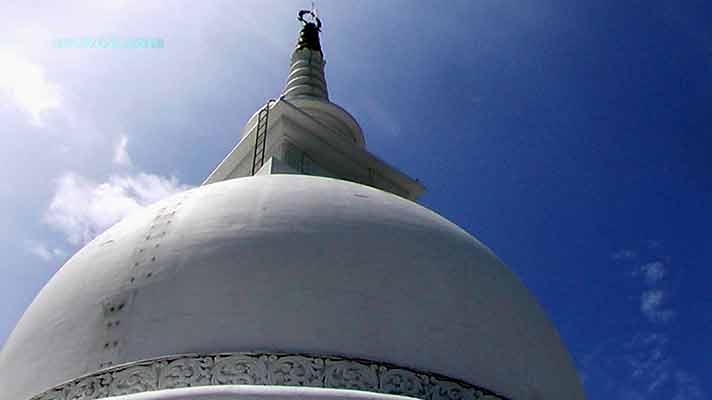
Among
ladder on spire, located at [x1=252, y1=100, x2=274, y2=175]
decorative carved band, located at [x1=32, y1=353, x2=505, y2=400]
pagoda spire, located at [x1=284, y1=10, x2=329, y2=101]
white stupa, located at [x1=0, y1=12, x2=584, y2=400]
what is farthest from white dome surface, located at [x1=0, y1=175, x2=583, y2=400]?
pagoda spire, located at [x1=284, y1=10, x2=329, y2=101]

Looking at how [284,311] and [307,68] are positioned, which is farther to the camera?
[307,68]

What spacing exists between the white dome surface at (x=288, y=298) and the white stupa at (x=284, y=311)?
0.02m

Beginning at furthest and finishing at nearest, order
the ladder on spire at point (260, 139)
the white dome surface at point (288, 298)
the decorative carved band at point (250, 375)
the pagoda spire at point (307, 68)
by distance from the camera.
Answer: the pagoda spire at point (307, 68)
the ladder on spire at point (260, 139)
the white dome surface at point (288, 298)
the decorative carved band at point (250, 375)

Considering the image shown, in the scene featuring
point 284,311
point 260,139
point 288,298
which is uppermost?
point 260,139

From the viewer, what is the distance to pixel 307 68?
1666 cm

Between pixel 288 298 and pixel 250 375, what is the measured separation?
0.91 m

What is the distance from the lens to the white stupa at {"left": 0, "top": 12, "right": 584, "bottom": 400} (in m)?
6.74

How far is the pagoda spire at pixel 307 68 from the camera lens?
53.0 feet

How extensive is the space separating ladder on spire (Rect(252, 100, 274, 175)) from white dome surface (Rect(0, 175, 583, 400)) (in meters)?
3.80

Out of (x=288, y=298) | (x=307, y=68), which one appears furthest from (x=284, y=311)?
(x=307, y=68)

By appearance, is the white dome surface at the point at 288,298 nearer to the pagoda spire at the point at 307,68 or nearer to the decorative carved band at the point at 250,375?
the decorative carved band at the point at 250,375

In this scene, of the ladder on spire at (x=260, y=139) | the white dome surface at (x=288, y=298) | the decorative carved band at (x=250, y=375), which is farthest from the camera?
the ladder on spire at (x=260, y=139)

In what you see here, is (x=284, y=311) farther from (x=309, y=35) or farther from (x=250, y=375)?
(x=309, y=35)

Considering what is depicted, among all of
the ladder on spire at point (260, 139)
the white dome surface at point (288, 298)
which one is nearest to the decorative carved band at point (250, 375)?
the white dome surface at point (288, 298)
